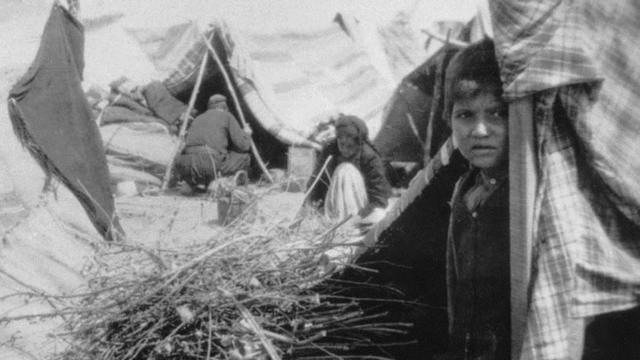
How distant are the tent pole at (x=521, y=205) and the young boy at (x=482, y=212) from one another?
0.37m

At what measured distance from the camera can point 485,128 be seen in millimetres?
2182

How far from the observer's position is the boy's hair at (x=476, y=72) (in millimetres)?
2195

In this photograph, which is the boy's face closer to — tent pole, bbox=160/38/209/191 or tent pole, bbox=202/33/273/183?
tent pole, bbox=202/33/273/183

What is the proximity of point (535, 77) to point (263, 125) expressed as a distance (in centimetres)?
959

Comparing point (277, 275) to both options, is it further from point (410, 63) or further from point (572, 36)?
point (410, 63)

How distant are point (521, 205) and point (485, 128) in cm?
44

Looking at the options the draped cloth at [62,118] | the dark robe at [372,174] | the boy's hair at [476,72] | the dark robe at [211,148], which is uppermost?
the boy's hair at [476,72]

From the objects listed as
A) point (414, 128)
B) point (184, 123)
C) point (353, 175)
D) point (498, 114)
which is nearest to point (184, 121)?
point (184, 123)

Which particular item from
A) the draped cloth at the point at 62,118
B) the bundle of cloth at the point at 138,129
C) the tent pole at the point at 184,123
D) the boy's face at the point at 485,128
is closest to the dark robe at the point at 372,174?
the draped cloth at the point at 62,118

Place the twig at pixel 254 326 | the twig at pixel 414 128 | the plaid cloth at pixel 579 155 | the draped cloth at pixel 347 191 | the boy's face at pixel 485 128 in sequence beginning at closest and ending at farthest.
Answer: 1. the plaid cloth at pixel 579 155
2. the twig at pixel 254 326
3. the boy's face at pixel 485 128
4. the draped cloth at pixel 347 191
5. the twig at pixel 414 128

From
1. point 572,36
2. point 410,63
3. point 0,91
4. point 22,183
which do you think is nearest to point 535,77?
point 572,36

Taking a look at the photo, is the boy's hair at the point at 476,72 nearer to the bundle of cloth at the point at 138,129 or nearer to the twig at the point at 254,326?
the twig at the point at 254,326

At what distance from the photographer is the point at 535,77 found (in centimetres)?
170

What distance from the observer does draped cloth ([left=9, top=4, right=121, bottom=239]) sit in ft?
20.8
